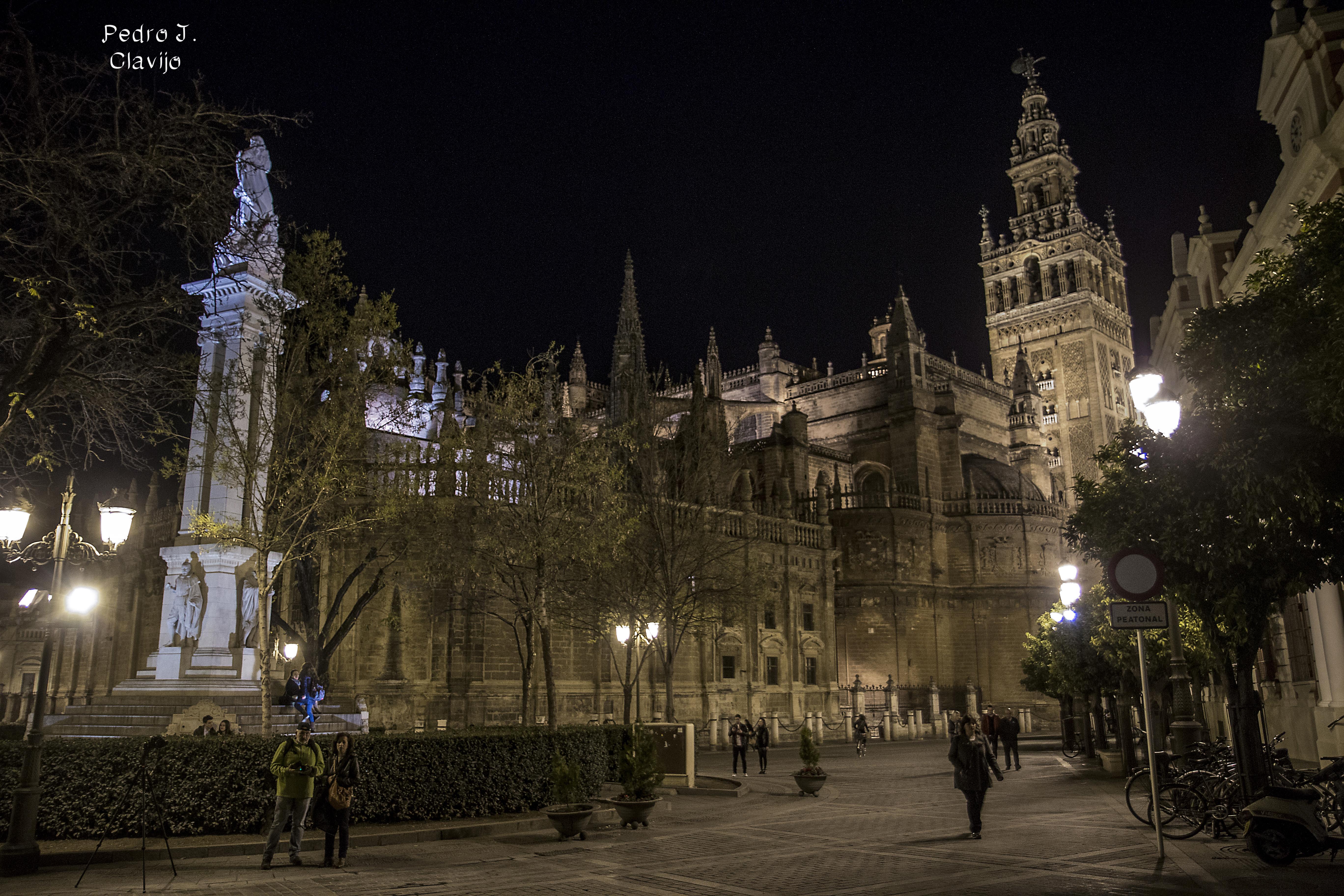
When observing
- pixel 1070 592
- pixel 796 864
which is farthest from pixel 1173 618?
pixel 1070 592

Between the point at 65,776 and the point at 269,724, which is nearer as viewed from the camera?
the point at 65,776

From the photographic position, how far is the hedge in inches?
409

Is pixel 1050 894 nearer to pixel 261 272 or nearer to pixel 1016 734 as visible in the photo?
pixel 261 272

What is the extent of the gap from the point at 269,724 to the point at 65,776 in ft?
8.65

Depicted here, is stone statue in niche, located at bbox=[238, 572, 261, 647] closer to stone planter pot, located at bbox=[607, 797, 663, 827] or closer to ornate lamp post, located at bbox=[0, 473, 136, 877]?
ornate lamp post, located at bbox=[0, 473, 136, 877]

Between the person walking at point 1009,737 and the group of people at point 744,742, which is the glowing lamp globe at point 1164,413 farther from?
the person walking at point 1009,737

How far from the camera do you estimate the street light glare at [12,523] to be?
1002 cm

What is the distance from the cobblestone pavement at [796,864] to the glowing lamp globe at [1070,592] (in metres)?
5.91

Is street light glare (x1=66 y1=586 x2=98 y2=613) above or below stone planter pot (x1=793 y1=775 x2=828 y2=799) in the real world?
above

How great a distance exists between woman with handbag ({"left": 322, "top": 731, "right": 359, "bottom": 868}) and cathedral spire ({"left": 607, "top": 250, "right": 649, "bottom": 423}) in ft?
107

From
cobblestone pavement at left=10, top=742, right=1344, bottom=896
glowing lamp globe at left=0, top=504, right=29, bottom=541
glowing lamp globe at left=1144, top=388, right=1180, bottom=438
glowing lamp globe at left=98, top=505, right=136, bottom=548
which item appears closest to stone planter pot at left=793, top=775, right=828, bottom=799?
cobblestone pavement at left=10, top=742, right=1344, bottom=896

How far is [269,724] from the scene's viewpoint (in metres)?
12.7

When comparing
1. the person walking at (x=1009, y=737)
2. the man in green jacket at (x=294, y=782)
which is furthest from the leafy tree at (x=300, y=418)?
the person walking at (x=1009, y=737)

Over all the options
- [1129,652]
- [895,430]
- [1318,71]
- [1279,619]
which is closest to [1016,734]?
[1129,652]
